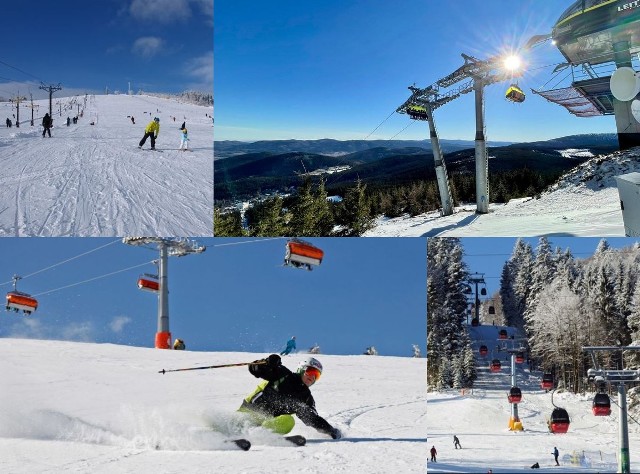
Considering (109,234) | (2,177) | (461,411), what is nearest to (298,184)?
(109,234)

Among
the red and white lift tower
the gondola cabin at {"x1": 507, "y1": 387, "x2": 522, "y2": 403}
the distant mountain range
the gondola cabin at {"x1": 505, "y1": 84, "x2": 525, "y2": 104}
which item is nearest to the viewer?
the gondola cabin at {"x1": 507, "y1": 387, "x2": 522, "y2": 403}

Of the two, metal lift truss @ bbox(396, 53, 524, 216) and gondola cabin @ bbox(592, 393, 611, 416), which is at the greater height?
metal lift truss @ bbox(396, 53, 524, 216)

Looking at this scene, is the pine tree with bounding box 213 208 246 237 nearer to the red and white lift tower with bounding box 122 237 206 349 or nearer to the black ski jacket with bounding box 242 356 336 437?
the red and white lift tower with bounding box 122 237 206 349

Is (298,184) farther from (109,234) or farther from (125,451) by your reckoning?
(125,451)

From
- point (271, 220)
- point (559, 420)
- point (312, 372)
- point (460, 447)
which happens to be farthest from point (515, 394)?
point (271, 220)

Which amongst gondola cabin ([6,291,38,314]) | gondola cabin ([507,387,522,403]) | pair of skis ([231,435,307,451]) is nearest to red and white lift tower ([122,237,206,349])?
gondola cabin ([6,291,38,314])

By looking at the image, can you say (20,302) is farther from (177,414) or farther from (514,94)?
(514,94)

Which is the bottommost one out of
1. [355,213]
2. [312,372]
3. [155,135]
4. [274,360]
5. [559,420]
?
[559,420]
